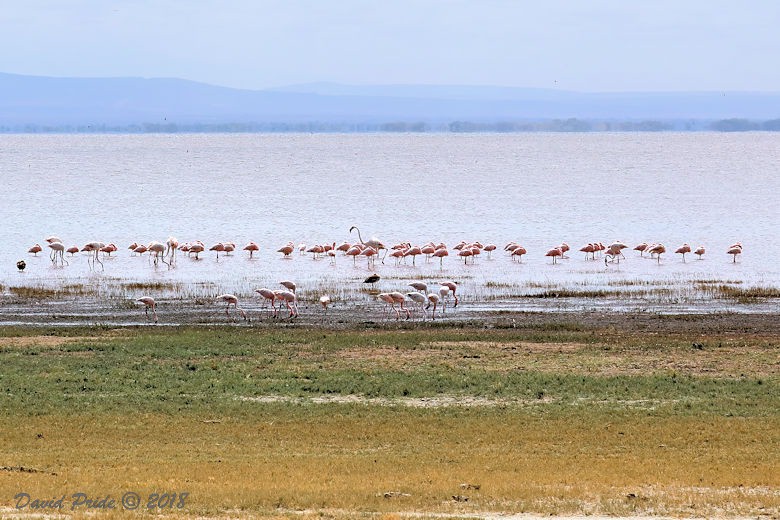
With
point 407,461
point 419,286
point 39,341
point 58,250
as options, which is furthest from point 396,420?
point 58,250

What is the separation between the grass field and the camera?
13.0 metres

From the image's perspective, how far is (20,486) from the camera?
519 inches

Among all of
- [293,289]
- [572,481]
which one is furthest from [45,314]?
[572,481]

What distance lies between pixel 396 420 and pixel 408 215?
5319 cm

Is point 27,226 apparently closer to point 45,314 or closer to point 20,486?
point 45,314

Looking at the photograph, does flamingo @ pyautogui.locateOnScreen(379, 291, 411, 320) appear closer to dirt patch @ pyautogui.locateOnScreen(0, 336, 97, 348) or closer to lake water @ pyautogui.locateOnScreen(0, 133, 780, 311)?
lake water @ pyautogui.locateOnScreen(0, 133, 780, 311)

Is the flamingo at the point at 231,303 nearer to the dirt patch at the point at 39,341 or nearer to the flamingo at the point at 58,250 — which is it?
the dirt patch at the point at 39,341

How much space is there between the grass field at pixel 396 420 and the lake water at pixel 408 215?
8.34 m

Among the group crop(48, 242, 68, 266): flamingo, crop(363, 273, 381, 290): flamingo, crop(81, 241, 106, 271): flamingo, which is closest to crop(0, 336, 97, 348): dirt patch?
crop(363, 273, 381, 290): flamingo

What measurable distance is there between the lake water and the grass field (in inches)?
328

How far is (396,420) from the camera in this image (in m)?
17.7

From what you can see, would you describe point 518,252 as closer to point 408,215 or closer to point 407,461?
point 408,215

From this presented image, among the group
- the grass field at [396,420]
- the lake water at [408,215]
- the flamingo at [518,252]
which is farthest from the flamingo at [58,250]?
the grass field at [396,420]

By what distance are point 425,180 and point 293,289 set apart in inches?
2960
